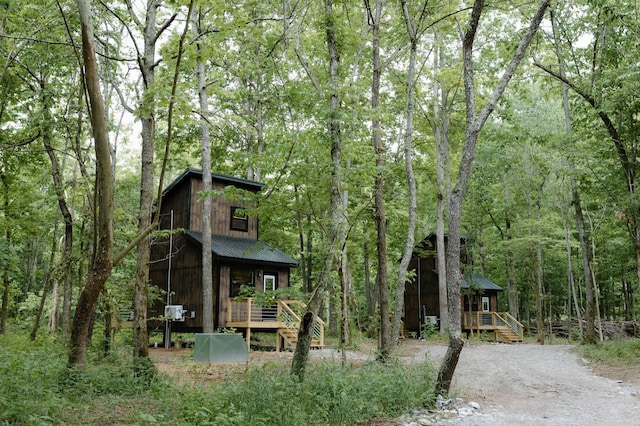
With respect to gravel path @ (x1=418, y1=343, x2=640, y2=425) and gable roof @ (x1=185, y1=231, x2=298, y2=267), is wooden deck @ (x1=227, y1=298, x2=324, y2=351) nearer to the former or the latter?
gable roof @ (x1=185, y1=231, x2=298, y2=267)

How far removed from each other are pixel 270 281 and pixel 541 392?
40.2 ft

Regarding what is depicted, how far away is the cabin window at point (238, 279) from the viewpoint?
19.3 metres

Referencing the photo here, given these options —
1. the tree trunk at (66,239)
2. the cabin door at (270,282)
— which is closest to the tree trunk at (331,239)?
the tree trunk at (66,239)

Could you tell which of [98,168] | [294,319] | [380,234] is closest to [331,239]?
[380,234]

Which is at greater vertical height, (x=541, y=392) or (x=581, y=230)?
(x=581, y=230)

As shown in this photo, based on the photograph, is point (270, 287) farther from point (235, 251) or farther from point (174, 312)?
point (174, 312)

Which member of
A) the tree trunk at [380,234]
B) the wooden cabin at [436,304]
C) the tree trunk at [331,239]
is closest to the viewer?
the tree trunk at [331,239]

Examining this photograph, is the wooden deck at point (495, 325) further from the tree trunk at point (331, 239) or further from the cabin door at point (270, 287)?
the tree trunk at point (331, 239)

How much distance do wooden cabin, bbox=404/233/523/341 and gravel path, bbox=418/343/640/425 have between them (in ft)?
35.7

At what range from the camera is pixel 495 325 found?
27234 mm

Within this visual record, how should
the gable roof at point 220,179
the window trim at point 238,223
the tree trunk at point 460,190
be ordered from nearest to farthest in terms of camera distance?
the tree trunk at point 460,190 → the gable roof at point 220,179 → the window trim at point 238,223

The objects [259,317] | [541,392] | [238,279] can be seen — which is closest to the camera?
[541,392]

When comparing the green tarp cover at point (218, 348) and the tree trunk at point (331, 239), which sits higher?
the tree trunk at point (331, 239)

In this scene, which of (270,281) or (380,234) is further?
(270,281)
